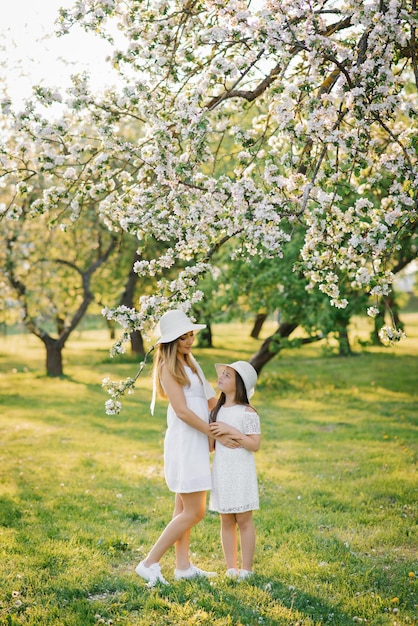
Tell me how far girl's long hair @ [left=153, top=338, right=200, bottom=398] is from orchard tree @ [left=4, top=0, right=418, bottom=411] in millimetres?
344

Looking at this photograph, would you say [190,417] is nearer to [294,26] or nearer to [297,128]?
[297,128]

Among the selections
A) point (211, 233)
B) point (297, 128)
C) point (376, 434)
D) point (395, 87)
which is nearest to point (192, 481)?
point (211, 233)

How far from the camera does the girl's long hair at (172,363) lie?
5441mm

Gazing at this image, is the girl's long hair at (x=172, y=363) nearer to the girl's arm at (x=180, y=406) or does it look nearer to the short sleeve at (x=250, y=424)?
the girl's arm at (x=180, y=406)

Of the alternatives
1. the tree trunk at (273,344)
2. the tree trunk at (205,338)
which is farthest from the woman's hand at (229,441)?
the tree trunk at (205,338)

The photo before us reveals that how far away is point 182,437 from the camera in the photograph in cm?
546

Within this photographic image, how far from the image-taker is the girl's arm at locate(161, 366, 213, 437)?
5367 mm

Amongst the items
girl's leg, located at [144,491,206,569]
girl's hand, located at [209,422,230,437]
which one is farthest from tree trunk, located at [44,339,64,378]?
girl's hand, located at [209,422,230,437]

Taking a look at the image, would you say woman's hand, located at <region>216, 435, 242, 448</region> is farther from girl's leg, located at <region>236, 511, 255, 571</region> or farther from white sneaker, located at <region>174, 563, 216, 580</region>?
white sneaker, located at <region>174, 563, 216, 580</region>

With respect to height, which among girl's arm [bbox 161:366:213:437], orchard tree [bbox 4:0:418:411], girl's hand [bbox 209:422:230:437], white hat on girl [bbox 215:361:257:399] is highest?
orchard tree [bbox 4:0:418:411]

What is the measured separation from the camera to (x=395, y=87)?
5.78 m

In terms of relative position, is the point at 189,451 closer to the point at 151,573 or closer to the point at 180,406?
the point at 180,406

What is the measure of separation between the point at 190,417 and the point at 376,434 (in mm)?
7241

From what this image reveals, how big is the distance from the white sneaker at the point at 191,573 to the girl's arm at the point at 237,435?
1164 mm
